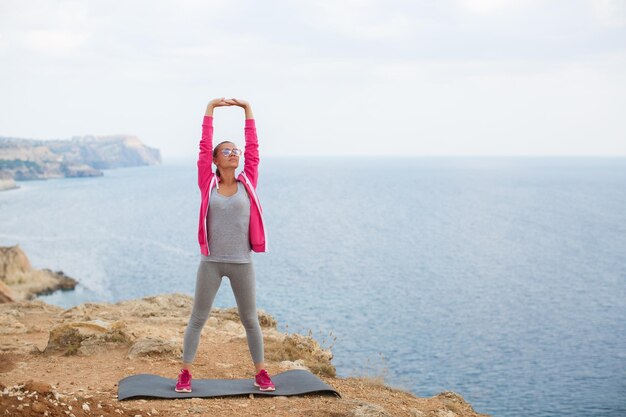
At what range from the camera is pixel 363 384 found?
9.10m

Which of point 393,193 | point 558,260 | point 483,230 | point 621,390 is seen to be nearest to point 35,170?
point 393,193

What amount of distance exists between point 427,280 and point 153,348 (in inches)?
1577

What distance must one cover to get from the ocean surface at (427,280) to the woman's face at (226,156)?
5.03 m

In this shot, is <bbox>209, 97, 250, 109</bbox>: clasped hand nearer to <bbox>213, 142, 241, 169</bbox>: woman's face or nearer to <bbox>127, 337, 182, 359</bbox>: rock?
<bbox>213, 142, 241, 169</bbox>: woman's face

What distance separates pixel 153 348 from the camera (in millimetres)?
8844

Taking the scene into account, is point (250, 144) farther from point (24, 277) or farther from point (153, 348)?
point (24, 277)

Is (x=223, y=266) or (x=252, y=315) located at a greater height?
(x=223, y=266)

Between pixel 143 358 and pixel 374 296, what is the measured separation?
111 ft

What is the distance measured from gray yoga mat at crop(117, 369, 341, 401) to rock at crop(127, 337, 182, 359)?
1.35m

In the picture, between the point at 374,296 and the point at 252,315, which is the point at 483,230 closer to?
the point at 374,296

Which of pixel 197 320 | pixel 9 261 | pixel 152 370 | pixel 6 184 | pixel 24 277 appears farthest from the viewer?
pixel 6 184

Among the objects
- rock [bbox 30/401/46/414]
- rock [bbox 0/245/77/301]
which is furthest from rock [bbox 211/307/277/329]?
rock [bbox 0/245/77/301]

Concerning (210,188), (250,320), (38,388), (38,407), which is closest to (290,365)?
(250,320)

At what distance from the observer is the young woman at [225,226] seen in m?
6.36
